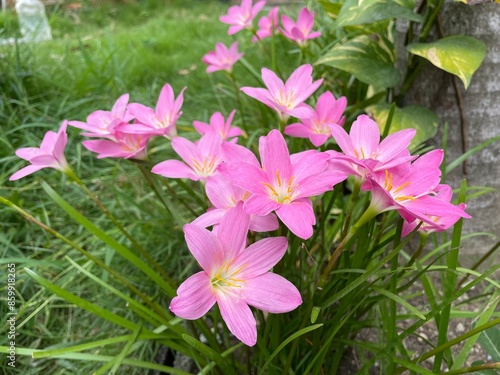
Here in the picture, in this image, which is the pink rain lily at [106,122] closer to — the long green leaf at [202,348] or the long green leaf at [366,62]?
the long green leaf at [202,348]

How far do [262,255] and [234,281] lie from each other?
0.04m

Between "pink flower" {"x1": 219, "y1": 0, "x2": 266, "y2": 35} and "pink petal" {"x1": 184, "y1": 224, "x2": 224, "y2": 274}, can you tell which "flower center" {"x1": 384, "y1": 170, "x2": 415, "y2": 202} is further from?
"pink flower" {"x1": 219, "y1": 0, "x2": 266, "y2": 35}

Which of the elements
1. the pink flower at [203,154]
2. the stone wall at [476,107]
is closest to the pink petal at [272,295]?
the pink flower at [203,154]

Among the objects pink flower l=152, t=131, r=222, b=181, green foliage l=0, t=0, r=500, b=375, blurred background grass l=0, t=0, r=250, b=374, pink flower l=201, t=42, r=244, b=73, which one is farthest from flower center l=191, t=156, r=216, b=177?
pink flower l=201, t=42, r=244, b=73

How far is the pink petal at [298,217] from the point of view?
0.48 meters

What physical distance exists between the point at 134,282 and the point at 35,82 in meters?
1.11

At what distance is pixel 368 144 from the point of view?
59 cm

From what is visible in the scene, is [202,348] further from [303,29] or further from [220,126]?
[303,29]

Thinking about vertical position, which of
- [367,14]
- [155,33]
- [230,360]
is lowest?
[155,33]

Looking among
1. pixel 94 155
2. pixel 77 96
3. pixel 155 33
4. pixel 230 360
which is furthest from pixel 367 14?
pixel 155 33

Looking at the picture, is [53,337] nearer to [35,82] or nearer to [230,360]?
[230,360]

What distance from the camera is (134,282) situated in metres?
1.22

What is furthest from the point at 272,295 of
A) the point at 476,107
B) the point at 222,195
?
the point at 476,107

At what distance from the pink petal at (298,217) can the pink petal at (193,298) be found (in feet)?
0.37
